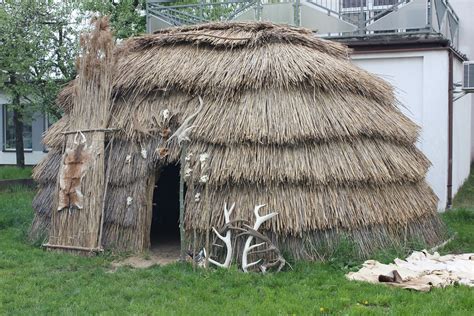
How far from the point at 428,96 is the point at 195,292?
7662 millimetres

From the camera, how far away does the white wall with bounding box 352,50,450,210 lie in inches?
515

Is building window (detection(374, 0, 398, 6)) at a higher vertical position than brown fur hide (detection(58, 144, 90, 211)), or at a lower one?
higher

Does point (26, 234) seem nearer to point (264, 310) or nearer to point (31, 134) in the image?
point (264, 310)

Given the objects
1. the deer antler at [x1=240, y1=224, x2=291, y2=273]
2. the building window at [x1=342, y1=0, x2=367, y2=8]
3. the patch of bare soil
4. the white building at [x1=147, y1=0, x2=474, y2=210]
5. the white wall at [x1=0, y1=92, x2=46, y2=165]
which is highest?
the building window at [x1=342, y1=0, x2=367, y2=8]

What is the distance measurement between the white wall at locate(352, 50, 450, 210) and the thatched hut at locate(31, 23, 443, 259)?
9.32 ft

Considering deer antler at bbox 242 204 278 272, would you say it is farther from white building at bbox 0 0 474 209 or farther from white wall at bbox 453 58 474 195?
white wall at bbox 453 58 474 195

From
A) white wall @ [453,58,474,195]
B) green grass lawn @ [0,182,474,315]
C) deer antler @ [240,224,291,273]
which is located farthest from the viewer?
white wall @ [453,58,474,195]

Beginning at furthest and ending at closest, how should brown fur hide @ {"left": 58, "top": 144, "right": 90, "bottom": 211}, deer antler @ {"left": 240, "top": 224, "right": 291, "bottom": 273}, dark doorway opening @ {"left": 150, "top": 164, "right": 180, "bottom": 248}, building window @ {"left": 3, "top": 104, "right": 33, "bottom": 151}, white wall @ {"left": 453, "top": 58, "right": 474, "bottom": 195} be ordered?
building window @ {"left": 3, "top": 104, "right": 33, "bottom": 151} → white wall @ {"left": 453, "top": 58, "right": 474, "bottom": 195} → dark doorway opening @ {"left": 150, "top": 164, "right": 180, "bottom": 248} → brown fur hide @ {"left": 58, "top": 144, "right": 90, "bottom": 211} → deer antler @ {"left": 240, "top": 224, "right": 291, "bottom": 273}

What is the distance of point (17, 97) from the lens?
18094 mm

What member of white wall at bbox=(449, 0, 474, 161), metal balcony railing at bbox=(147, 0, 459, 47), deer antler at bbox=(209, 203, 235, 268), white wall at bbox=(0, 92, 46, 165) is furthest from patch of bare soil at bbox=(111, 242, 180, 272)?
white wall at bbox=(0, 92, 46, 165)

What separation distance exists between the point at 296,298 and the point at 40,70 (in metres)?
12.2

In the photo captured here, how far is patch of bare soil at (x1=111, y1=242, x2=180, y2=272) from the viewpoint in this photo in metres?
9.01

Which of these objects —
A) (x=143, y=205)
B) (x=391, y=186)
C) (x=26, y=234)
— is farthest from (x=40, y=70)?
(x=391, y=186)

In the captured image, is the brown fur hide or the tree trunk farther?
the tree trunk
